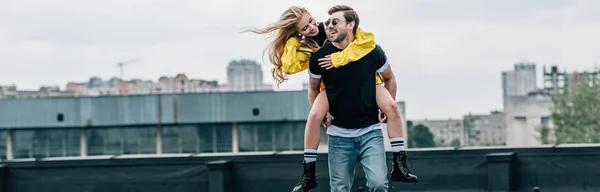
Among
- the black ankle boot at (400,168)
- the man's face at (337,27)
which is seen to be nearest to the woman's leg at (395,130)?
the black ankle boot at (400,168)

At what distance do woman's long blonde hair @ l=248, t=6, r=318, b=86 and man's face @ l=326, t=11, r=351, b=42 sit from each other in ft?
0.94

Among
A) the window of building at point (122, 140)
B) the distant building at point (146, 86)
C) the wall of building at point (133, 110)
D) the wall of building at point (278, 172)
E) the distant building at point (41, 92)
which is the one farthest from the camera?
the distant building at point (41, 92)

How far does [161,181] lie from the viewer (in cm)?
1214

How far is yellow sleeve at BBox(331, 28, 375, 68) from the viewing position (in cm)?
767

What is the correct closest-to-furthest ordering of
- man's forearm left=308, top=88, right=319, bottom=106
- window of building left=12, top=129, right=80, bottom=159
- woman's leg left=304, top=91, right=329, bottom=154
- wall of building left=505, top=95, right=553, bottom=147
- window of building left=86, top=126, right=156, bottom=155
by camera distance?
woman's leg left=304, top=91, right=329, bottom=154
man's forearm left=308, top=88, right=319, bottom=106
window of building left=12, top=129, right=80, bottom=159
window of building left=86, top=126, right=156, bottom=155
wall of building left=505, top=95, right=553, bottom=147

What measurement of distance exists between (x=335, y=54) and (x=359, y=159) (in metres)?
0.76

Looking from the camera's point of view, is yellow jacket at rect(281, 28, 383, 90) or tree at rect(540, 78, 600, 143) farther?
tree at rect(540, 78, 600, 143)

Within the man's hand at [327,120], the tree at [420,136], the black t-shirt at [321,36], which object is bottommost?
the tree at [420,136]

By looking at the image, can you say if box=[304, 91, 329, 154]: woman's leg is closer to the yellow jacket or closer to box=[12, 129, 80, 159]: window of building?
the yellow jacket

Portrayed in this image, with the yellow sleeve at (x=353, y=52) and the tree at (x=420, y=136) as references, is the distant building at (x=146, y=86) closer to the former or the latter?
the tree at (x=420, y=136)

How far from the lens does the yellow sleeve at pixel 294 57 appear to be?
7.89 m

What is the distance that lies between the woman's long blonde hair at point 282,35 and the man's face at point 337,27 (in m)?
0.29

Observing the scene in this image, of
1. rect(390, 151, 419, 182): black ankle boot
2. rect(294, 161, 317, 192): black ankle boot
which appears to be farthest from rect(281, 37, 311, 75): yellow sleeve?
rect(390, 151, 419, 182): black ankle boot

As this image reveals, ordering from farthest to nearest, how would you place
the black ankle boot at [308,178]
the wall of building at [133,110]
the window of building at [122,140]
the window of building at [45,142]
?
the window of building at [122,140] < the window of building at [45,142] < the wall of building at [133,110] < the black ankle boot at [308,178]
